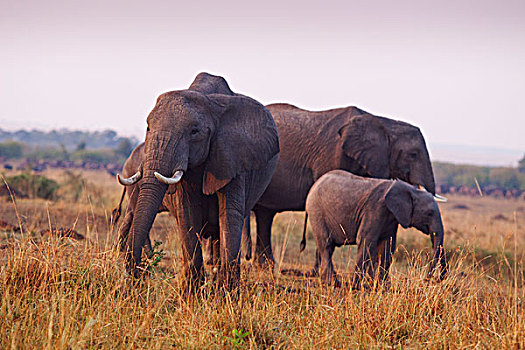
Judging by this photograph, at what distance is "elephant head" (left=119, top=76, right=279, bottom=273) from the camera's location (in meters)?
5.15

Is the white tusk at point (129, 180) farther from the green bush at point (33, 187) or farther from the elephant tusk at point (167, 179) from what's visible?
the green bush at point (33, 187)

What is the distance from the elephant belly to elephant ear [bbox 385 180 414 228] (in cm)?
249

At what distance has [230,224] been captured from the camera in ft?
19.2

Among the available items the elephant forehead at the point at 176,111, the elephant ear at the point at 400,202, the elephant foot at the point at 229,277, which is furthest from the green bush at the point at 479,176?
the elephant forehead at the point at 176,111

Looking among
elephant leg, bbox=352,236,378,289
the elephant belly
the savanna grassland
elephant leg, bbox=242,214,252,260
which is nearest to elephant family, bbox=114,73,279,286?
the savanna grassland

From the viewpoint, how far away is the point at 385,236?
27.1 feet

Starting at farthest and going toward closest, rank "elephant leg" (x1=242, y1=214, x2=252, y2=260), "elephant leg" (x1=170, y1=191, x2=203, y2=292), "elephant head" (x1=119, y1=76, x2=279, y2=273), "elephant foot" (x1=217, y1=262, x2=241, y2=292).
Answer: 1. "elephant leg" (x1=242, y1=214, x2=252, y2=260)
2. "elephant leg" (x1=170, y1=191, x2=203, y2=292)
3. "elephant foot" (x1=217, y1=262, x2=241, y2=292)
4. "elephant head" (x1=119, y1=76, x2=279, y2=273)

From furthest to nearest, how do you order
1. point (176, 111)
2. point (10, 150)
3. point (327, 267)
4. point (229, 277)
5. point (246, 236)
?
point (10, 150) < point (246, 236) < point (327, 267) < point (229, 277) < point (176, 111)

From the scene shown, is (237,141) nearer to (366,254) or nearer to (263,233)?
(366,254)

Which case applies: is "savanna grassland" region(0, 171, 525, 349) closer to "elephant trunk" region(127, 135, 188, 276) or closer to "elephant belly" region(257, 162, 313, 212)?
"elephant trunk" region(127, 135, 188, 276)

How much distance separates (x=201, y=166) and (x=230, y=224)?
0.64 m

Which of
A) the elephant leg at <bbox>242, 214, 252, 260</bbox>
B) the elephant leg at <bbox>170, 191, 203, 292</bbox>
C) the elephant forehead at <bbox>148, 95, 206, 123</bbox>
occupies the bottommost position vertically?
the elephant leg at <bbox>242, 214, 252, 260</bbox>

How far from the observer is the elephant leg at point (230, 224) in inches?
227

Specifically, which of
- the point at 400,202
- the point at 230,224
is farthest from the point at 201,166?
the point at 400,202
